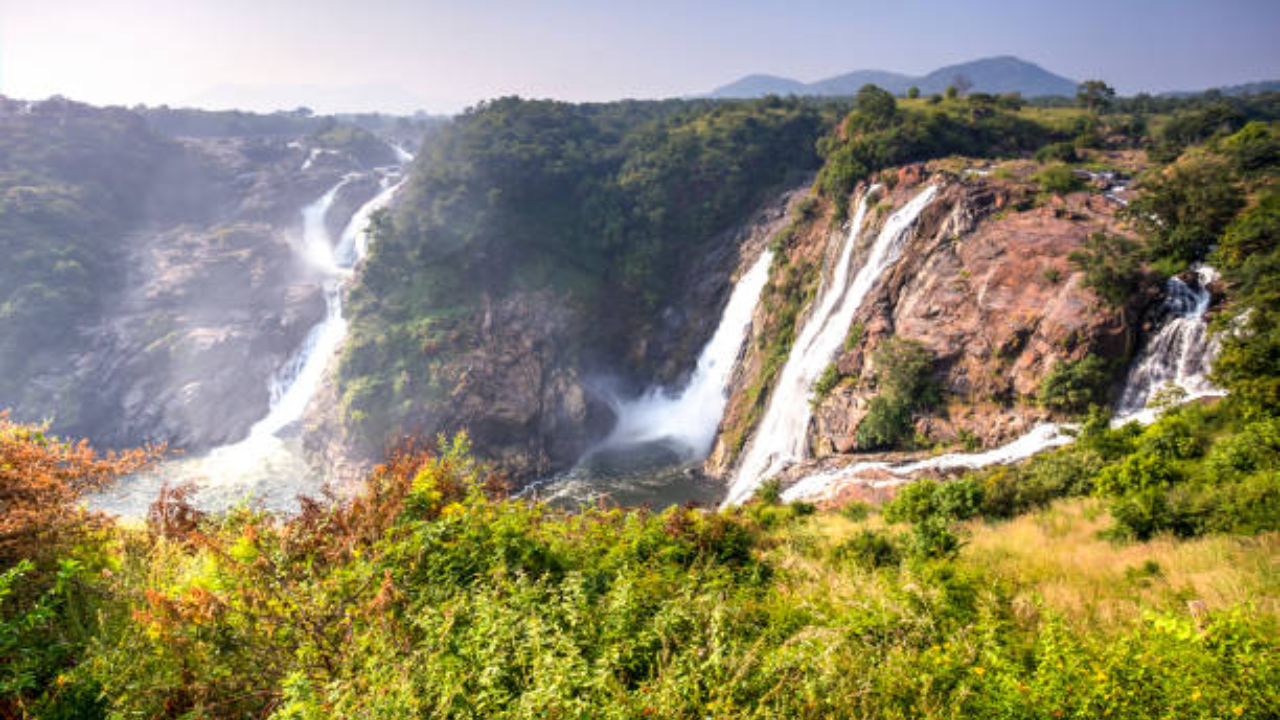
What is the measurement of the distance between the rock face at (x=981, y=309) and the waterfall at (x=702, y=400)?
1141 centimetres

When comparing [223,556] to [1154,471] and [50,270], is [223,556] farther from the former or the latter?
[50,270]

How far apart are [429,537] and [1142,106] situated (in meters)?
71.4

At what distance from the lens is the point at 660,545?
26.6 feet

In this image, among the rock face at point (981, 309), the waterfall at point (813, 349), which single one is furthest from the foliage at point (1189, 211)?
the waterfall at point (813, 349)

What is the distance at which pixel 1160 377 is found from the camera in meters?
16.0

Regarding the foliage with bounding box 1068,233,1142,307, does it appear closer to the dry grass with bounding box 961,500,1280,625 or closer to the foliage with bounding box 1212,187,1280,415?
the foliage with bounding box 1212,187,1280,415

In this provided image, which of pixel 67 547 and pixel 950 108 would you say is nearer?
pixel 67 547

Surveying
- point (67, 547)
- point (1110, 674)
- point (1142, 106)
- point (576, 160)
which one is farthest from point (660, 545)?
point (1142, 106)

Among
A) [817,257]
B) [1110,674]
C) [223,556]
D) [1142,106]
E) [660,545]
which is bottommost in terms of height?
[660,545]

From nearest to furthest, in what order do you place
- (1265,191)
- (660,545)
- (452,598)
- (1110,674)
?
(1110,674)
(452,598)
(660,545)
(1265,191)

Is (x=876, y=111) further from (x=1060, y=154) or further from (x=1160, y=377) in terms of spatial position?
(x=1160, y=377)

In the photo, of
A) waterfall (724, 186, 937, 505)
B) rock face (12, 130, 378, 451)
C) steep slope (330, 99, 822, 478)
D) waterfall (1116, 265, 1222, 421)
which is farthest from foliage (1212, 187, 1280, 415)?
rock face (12, 130, 378, 451)

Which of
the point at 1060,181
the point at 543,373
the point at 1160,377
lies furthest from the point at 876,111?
the point at 543,373

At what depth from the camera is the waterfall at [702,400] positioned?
118ft
